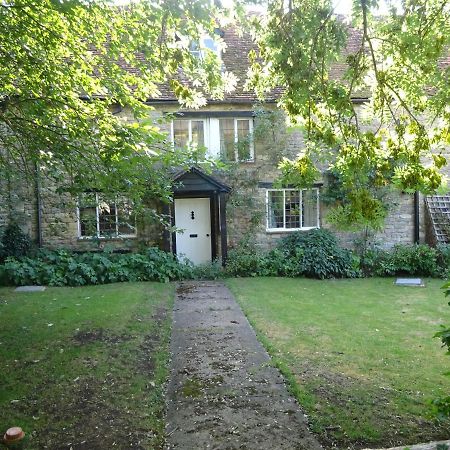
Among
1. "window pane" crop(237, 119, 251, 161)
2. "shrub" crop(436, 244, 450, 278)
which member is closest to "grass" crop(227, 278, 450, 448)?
"shrub" crop(436, 244, 450, 278)

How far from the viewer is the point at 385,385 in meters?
5.41

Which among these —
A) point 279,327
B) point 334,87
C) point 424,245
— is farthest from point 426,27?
point 424,245

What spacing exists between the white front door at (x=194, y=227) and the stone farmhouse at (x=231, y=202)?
0.03 meters

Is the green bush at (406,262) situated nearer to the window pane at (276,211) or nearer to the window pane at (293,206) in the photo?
the window pane at (293,206)

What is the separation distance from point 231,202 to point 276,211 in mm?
1783

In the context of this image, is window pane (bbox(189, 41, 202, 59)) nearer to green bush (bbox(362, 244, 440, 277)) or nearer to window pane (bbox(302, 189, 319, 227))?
window pane (bbox(302, 189, 319, 227))

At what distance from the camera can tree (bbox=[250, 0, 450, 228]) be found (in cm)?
478

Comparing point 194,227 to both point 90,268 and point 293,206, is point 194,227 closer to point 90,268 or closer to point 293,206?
point 293,206

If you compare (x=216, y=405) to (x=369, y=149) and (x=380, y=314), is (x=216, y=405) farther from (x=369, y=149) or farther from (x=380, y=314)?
(x=380, y=314)

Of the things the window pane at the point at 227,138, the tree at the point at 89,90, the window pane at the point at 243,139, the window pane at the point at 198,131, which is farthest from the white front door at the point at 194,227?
the tree at the point at 89,90

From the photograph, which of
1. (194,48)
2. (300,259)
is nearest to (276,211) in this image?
(300,259)

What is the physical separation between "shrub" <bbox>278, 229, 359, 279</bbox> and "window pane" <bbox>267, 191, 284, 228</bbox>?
2.89 feet

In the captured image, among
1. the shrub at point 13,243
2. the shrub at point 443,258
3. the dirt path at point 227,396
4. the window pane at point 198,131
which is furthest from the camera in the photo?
the window pane at point 198,131

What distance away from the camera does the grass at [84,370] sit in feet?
14.5
